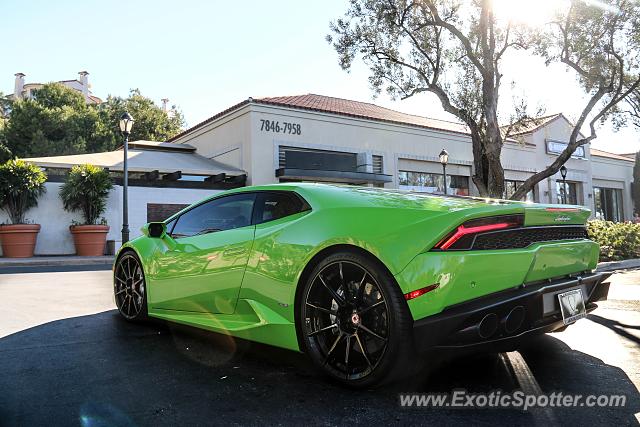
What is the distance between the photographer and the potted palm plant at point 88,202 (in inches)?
636

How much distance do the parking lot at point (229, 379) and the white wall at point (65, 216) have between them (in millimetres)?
12967

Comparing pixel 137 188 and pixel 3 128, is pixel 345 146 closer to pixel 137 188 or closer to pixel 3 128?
pixel 137 188

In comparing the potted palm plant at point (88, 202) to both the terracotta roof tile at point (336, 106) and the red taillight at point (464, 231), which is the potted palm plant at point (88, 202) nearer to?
the terracotta roof tile at point (336, 106)

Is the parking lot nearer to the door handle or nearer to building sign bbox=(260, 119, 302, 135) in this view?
the door handle

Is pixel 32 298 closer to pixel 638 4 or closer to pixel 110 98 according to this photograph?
pixel 638 4

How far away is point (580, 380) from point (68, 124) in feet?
131

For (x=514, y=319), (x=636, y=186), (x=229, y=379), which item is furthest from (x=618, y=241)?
(x=636, y=186)

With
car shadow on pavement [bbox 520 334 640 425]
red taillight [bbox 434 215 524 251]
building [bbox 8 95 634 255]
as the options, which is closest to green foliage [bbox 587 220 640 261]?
building [bbox 8 95 634 255]

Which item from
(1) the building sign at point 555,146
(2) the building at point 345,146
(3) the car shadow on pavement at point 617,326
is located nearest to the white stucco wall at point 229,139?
(2) the building at point 345,146

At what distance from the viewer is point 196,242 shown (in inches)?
149

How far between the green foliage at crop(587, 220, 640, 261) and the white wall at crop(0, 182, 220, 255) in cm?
1199

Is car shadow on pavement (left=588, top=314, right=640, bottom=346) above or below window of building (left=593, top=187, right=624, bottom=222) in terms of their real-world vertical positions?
below

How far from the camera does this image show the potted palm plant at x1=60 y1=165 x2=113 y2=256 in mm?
16156

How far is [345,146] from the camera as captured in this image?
71.3ft
